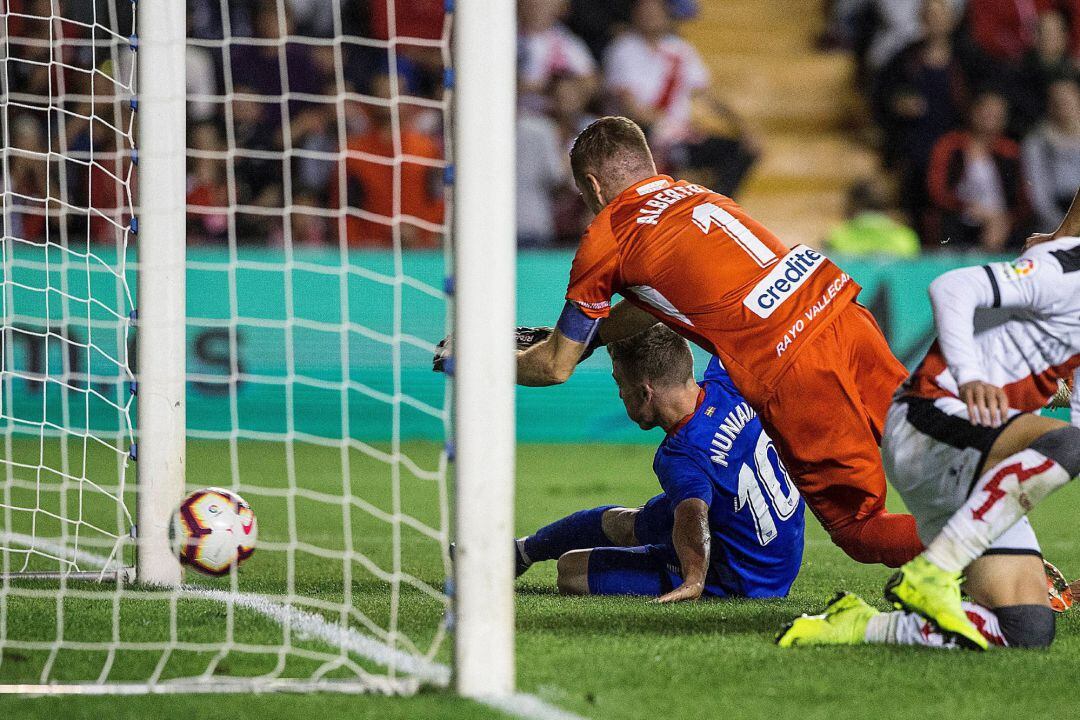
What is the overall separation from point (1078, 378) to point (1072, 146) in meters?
9.70

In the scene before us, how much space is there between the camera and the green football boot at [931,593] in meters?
3.81

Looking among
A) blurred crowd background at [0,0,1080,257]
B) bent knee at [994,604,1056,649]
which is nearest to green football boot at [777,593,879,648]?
bent knee at [994,604,1056,649]

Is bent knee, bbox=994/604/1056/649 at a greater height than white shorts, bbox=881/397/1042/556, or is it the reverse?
white shorts, bbox=881/397/1042/556

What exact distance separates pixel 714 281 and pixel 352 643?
5.60 feet

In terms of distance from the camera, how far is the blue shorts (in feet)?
16.8

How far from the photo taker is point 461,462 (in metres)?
3.27

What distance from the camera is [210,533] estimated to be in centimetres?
482

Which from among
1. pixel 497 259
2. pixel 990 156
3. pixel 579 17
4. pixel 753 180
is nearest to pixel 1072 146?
pixel 990 156

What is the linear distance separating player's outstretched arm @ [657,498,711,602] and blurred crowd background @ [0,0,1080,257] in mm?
6057

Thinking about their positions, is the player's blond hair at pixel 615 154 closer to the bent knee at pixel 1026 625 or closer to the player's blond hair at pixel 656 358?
the player's blond hair at pixel 656 358

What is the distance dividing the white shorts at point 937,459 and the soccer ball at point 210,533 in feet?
7.20

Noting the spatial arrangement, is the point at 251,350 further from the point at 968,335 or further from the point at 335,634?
the point at 968,335

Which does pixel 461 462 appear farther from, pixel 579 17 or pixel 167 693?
pixel 579 17

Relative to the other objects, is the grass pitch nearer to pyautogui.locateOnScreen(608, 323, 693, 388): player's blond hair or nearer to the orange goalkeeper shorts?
the orange goalkeeper shorts
